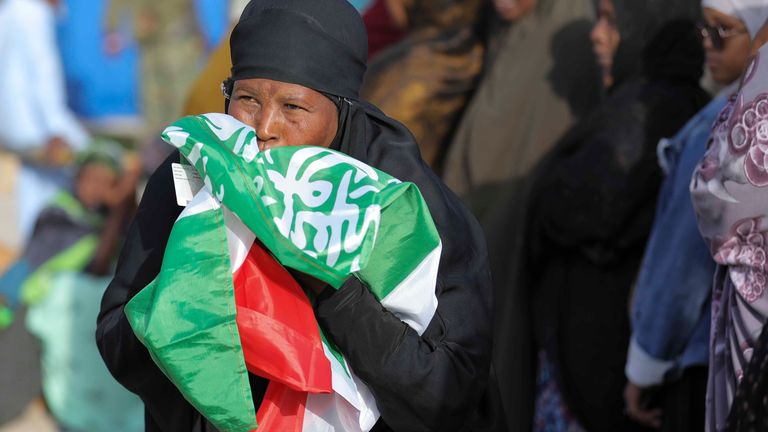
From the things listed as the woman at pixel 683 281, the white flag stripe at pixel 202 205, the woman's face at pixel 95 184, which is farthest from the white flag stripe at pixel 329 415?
the woman's face at pixel 95 184

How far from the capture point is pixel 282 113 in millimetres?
2459

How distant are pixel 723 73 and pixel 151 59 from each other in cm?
560

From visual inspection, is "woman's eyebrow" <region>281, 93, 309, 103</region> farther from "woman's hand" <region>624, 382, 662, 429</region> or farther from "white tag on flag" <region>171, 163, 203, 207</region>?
A: "woman's hand" <region>624, 382, 662, 429</region>

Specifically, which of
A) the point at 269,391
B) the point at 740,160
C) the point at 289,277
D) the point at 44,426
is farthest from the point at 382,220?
the point at 44,426

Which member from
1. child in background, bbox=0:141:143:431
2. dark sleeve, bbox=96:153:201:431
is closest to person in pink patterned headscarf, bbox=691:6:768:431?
dark sleeve, bbox=96:153:201:431

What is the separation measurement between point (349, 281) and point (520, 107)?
274 cm

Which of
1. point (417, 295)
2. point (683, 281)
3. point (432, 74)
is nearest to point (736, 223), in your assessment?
point (683, 281)

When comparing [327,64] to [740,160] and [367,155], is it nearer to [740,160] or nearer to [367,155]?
[367,155]

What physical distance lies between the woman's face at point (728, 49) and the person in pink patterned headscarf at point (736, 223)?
510mm

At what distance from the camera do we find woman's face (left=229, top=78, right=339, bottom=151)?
8.02ft

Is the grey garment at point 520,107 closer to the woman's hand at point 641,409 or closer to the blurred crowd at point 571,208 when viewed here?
the blurred crowd at point 571,208

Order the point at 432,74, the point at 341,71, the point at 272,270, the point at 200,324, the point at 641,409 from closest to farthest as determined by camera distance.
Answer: the point at 200,324
the point at 272,270
the point at 341,71
the point at 641,409
the point at 432,74

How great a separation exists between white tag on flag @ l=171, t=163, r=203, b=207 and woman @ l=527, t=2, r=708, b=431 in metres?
1.98

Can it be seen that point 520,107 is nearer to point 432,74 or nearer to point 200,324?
point 432,74
